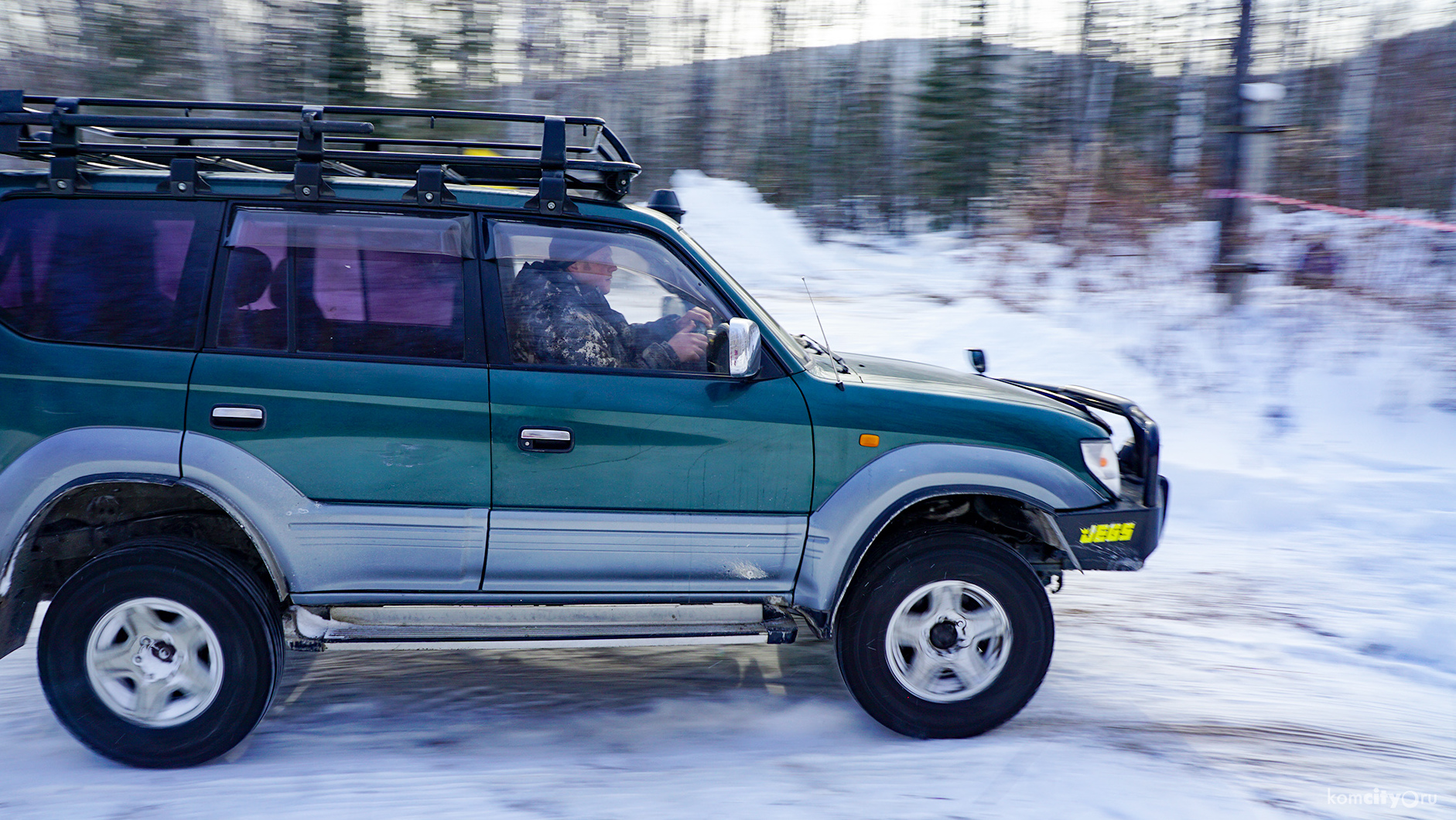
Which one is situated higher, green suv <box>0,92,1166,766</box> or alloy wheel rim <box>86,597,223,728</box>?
green suv <box>0,92,1166,766</box>

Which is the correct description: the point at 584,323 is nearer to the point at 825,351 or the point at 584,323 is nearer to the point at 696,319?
the point at 696,319

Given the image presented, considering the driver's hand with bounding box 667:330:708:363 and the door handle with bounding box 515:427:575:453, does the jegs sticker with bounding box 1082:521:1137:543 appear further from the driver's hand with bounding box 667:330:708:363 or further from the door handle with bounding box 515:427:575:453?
the door handle with bounding box 515:427:575:453

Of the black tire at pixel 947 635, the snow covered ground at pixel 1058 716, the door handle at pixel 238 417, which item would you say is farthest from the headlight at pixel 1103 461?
the door handle at pixel 238 417

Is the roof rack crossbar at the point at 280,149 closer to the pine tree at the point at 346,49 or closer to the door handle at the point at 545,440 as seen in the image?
the door handle at the point at 545,440

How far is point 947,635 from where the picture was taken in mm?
3713

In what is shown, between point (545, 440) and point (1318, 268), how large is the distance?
860 centimetres

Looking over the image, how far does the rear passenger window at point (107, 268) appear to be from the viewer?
3.32 m

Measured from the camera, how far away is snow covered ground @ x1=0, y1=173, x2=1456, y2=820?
10.8 feet

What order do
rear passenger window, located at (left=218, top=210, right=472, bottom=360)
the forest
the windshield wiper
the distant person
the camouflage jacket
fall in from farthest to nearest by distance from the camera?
the forest, the distant person, the windshield wiper, the camouflage jacket, rear passenger window, located at (left=218, top=210, right=472, bottom=360)

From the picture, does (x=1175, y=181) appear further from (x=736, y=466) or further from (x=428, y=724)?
(x=428, y=724)

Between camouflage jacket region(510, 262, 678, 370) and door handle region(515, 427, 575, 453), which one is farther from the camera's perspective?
camouflage jacket region(510, 262, 678, 370)

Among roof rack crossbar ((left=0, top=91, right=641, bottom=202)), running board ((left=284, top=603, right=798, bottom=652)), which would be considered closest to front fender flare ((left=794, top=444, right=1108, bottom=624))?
running board ((left=284, top=603, right=798, bottom=652))

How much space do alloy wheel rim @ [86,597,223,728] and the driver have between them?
149 cm

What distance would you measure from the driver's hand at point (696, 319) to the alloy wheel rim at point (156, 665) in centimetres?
192
